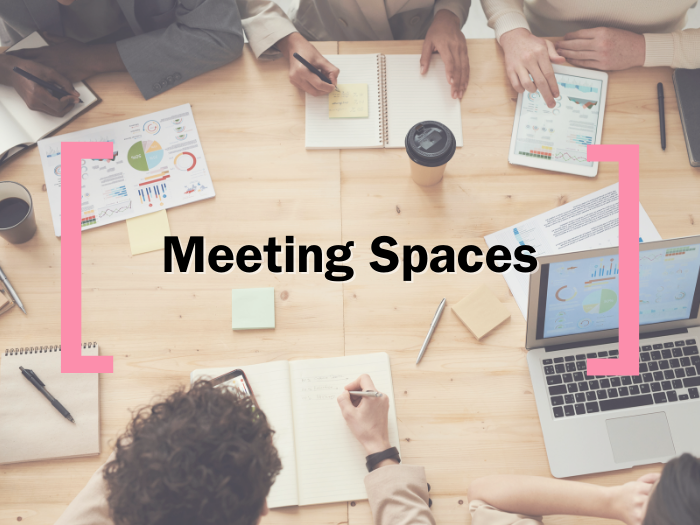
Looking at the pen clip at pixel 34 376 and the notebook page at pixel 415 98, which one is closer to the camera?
the pen clip at pixel 34 376

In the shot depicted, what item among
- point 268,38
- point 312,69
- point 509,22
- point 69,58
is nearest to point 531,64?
point 509,22

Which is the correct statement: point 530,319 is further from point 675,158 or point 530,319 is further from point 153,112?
point 153,112

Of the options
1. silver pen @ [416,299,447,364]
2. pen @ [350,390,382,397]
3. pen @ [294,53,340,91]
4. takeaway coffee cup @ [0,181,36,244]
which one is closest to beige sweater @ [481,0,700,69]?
pen @ [294,53,340,91]

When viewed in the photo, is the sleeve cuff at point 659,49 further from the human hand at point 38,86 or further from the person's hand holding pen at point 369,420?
the human hand at point 38,86

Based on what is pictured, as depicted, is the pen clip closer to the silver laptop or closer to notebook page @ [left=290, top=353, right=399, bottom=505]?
notebook page @ [left=290, top=353, right=399, bottom=505]

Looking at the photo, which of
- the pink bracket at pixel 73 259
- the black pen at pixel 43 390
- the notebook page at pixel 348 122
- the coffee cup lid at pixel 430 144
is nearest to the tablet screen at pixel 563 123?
the coffee cup lid at pixel 430 144

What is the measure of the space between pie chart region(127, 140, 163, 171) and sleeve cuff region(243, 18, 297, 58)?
33 cm

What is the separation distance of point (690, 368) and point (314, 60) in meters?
1.01

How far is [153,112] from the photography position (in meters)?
1.13

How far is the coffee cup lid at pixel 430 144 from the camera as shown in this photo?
952 mm

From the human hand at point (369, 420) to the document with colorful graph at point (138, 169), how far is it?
21.6 inches

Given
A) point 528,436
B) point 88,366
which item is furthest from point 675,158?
point 88,366

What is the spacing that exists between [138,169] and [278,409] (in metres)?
0.62

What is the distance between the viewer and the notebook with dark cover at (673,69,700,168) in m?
1.09
